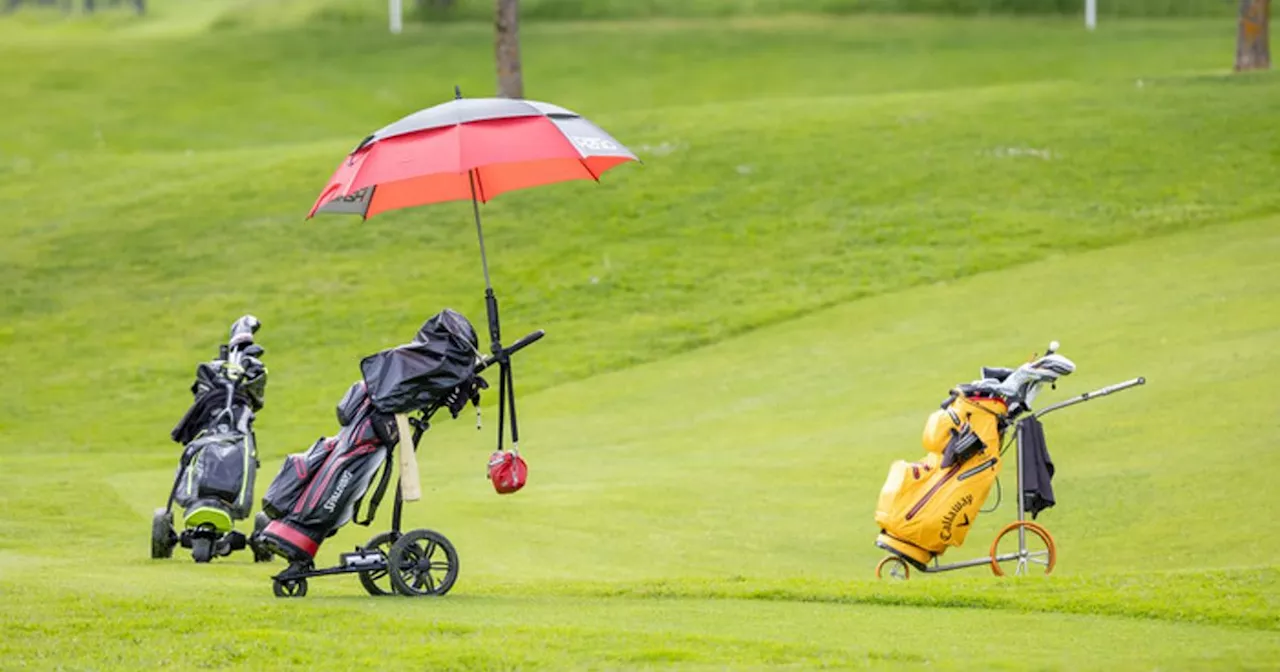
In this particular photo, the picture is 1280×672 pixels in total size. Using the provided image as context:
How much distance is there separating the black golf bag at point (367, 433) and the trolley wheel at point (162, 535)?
10.2 ft

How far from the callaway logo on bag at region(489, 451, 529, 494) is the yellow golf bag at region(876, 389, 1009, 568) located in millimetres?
3039

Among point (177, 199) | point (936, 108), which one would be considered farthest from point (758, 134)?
point (177, 199)

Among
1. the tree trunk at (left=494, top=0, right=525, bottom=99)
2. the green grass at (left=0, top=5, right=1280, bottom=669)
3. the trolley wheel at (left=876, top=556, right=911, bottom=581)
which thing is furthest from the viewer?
the tree trunk at (left=494, top=0, right=525, bottom=99)

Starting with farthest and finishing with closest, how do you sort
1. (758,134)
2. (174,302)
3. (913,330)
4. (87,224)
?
1. (758,134)
2. (87,224)
3. (174,302)
4. (913,330)

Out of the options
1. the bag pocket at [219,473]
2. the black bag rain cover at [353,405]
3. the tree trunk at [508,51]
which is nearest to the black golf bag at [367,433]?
the black bag rain cover at [353,405]

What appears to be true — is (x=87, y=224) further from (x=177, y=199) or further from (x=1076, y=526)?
(x=1076, y=526)

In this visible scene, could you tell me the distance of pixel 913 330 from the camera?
2358 cm

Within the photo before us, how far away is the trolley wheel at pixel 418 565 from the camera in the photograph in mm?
10672

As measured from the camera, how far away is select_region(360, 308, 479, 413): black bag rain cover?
10344 millimetres

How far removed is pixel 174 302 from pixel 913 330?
11513 mm

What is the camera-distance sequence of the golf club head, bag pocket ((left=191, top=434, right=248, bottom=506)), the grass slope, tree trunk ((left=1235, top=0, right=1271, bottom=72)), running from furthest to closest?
tree trunk ((left=1235, top=0, right=1271, bottom=72)) < the golf club head < bag pocket ((left=191, top=434, right=248, bottom=506)) < the grass slope

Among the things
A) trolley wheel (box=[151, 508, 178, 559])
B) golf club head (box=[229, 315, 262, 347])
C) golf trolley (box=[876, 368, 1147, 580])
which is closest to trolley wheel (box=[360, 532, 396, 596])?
trolley wheel (box=[151, 508, 178, 559])

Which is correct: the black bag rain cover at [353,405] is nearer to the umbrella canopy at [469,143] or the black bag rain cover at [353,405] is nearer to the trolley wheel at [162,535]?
the umbrella canopy at [469,143]

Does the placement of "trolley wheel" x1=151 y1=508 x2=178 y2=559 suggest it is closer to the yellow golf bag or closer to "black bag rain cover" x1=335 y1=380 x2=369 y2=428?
"black bag rain cover" x1=335 y1=380 x2=369 y2=428
